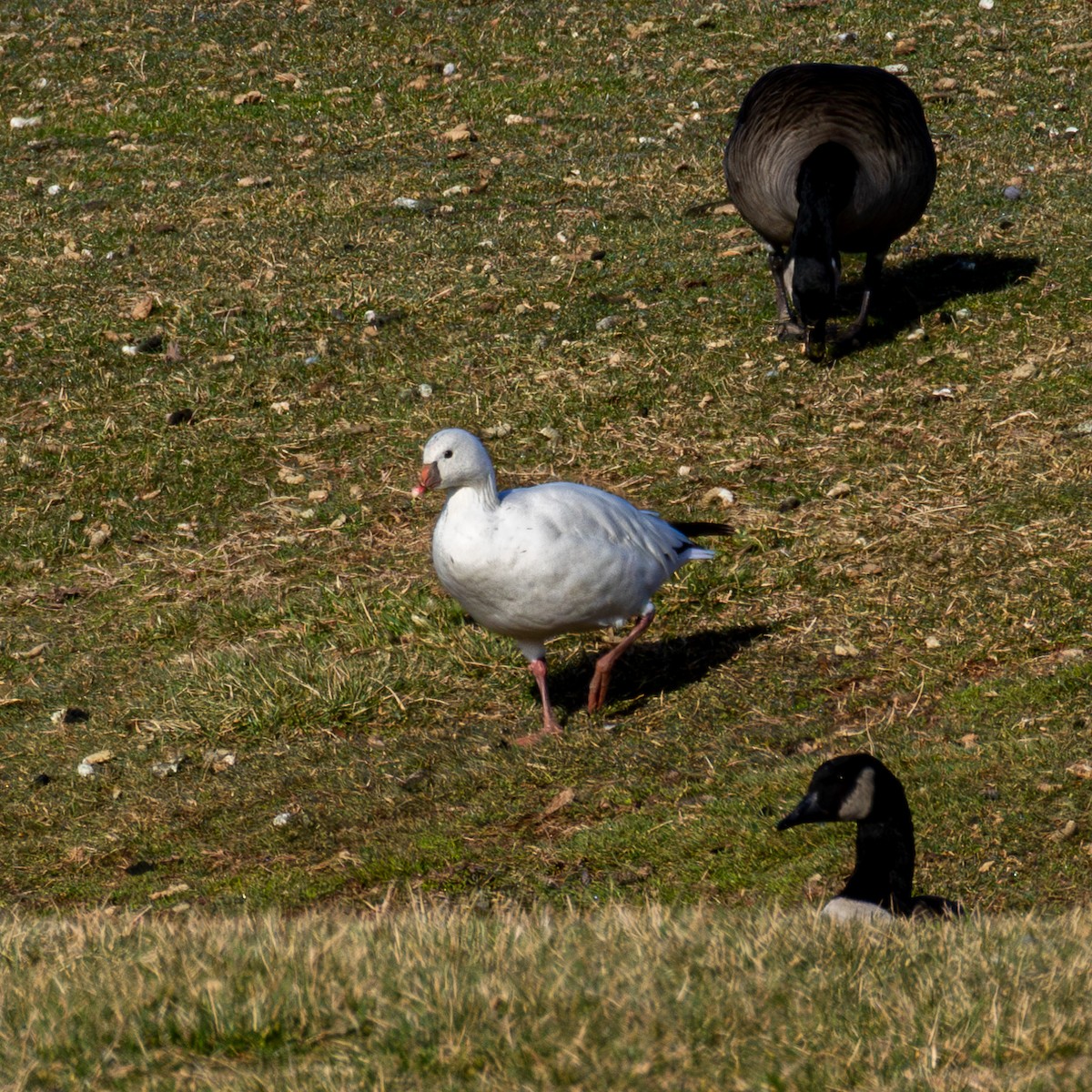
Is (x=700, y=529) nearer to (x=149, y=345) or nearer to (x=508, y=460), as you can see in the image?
(x=508, y=460)

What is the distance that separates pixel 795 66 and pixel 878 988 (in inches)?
351

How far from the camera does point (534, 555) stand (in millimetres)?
6879

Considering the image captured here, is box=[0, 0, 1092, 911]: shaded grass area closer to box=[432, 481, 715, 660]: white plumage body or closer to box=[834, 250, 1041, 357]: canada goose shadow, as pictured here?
box=[834, 250, 1041, 357]: canada goose shadow

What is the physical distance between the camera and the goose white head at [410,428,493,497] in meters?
6.86

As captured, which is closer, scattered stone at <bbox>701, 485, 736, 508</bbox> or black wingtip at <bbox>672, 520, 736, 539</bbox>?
black wingtip at <bbox>672, 520, 736, 539</bbox>

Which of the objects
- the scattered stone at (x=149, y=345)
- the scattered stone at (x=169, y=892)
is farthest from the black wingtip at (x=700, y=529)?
the scattered stone at (x=149, y=345)

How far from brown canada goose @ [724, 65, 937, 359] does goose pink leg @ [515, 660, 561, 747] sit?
12.6 ft

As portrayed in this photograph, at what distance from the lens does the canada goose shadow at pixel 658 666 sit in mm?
7926

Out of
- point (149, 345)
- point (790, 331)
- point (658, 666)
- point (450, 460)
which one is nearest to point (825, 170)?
point (790, 331)

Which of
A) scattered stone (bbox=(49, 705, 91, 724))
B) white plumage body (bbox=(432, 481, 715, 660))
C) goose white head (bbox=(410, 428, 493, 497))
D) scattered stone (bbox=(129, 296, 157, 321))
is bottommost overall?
scattered stone (bbox=(49, 705, 91, 724))

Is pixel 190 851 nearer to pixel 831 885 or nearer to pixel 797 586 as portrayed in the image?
pixel 831 885

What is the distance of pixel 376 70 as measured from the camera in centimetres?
1741

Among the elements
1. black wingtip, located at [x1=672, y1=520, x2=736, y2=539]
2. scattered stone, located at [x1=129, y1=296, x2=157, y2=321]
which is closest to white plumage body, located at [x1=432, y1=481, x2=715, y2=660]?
black wingtip, located at [x1=672, y1=520, x2=736, y2=539]

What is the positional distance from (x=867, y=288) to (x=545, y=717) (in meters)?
5.31
